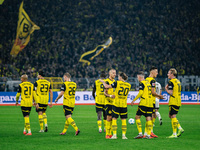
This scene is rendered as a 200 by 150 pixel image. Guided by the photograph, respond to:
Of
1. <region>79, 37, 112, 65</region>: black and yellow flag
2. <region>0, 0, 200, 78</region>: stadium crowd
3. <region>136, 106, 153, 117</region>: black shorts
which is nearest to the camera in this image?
<region>136, 106, 153, 117</region>: black shorts

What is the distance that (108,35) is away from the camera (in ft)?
152

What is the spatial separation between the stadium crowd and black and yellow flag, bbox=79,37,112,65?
1.68ft

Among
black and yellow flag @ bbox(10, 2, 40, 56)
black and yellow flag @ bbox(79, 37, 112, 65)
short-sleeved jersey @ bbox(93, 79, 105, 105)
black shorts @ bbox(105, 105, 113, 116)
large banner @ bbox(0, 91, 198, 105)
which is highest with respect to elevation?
black and yellow flag @ bbox(10, 2, 40, 56)

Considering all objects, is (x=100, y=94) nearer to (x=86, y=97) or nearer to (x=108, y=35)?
(x=86, y=97)

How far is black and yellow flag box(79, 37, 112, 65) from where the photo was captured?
1705 inches

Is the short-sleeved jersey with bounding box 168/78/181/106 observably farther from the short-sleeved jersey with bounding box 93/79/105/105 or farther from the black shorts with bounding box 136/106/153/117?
the short-sleeved jersey with bounding box 93/79/105/105

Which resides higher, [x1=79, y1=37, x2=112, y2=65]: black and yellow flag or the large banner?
[x1=79, y1=37, x2=112, y2=65]: black and yellow flag

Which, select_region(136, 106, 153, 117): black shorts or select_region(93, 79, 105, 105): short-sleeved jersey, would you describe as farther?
select_region(93, 79, 105, 105): short-sleeved jersey

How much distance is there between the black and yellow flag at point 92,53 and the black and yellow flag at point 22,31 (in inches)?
297

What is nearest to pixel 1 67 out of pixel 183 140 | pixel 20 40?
pixel 20 40

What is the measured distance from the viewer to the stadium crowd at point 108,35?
41.5 meters

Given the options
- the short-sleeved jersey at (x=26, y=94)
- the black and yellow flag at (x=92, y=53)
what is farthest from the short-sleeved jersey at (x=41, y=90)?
the black and yellow flag at (x=92, y=53)

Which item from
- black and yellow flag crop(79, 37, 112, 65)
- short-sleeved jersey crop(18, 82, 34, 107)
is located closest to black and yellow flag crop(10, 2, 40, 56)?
black and yellow flag crop(79, 37, 112, 65)

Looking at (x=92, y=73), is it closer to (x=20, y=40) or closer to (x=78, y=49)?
(x=78, y=49)
